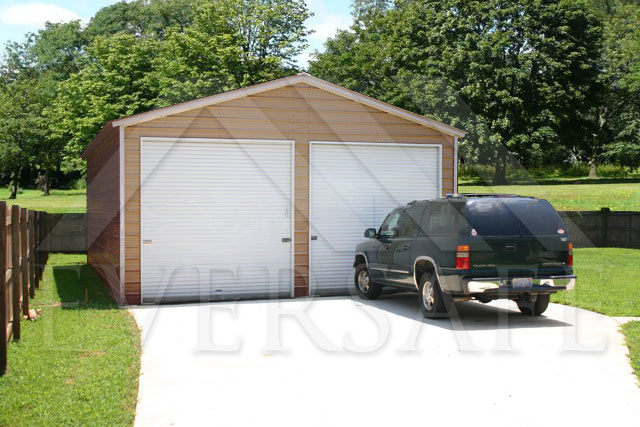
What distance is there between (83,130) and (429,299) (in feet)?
116

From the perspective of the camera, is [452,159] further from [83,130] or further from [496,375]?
[83,130]

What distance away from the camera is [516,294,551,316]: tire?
36.0 feet

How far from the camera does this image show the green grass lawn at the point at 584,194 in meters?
32.2

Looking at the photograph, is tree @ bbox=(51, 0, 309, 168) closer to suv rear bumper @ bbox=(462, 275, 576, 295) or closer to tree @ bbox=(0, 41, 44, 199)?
tree @ bbox=(0, 41, 44, 199)

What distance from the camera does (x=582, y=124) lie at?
4512cm

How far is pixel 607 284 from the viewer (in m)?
15.0

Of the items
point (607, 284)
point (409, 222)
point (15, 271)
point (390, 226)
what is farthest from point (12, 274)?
point (607, 284)

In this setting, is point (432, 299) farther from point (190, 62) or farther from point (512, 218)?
point (190, 62)

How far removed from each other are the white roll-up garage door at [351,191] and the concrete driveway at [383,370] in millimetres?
2902

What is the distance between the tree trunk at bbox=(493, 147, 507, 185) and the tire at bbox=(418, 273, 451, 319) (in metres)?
30.9

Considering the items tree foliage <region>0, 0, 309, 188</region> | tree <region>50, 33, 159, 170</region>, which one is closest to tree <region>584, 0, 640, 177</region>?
tree foliage <region>0, 0, 309, 188</region>

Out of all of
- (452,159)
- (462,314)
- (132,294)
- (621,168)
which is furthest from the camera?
(621,168)

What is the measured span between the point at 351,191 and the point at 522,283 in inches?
202

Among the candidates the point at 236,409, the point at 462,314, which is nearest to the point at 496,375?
the point at 236,409
